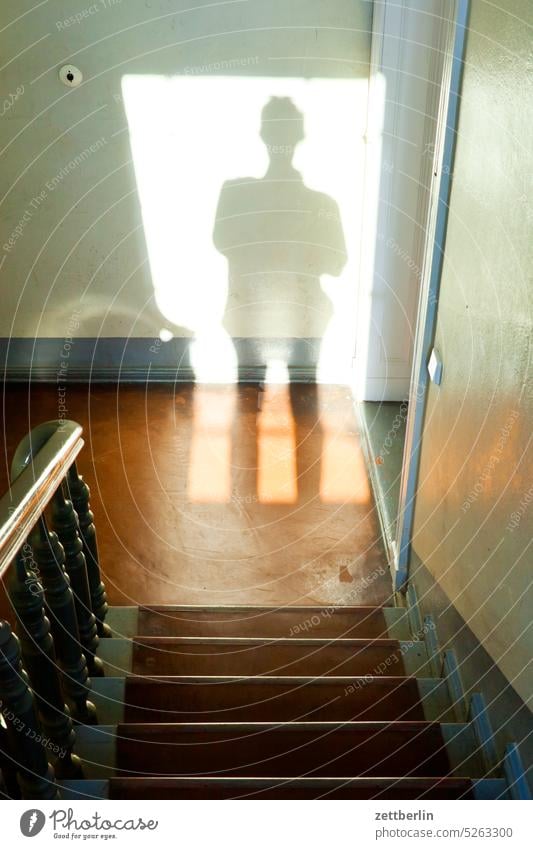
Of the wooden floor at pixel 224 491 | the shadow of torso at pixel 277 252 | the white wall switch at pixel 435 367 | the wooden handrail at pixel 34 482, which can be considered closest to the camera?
the wooden handrail at pixel 34 482

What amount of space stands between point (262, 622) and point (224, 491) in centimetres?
95

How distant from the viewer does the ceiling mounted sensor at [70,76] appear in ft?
13.0

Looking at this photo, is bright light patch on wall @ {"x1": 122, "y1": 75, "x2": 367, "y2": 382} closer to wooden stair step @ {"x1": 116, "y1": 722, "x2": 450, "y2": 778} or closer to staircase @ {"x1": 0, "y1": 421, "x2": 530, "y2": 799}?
staircase @ {"x1": 0, "y1": 421, "x2": 530, "y2": 799}

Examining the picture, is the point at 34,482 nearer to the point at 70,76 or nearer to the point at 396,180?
the point at 396,180

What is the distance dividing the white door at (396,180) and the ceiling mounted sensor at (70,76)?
4.51 ft

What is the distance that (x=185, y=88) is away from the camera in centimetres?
401

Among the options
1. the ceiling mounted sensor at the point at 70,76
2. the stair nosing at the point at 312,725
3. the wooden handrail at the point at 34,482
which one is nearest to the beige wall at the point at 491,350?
the stair nosing at the point at 312,725

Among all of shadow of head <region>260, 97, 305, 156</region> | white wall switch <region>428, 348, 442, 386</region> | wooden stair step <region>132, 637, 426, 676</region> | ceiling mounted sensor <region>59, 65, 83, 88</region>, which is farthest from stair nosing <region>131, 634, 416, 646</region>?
ceiling mounted sensor <region>59, 65, 83, 88</region>

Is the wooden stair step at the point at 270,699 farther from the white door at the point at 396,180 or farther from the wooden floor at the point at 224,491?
the white door at the point at 396,180

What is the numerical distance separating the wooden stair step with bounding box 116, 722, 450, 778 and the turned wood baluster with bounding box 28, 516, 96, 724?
12 cm

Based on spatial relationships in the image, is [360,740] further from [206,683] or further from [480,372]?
[480,372]

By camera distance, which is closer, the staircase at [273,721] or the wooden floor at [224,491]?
the staircase at [273,721]

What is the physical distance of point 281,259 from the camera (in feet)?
14.5
